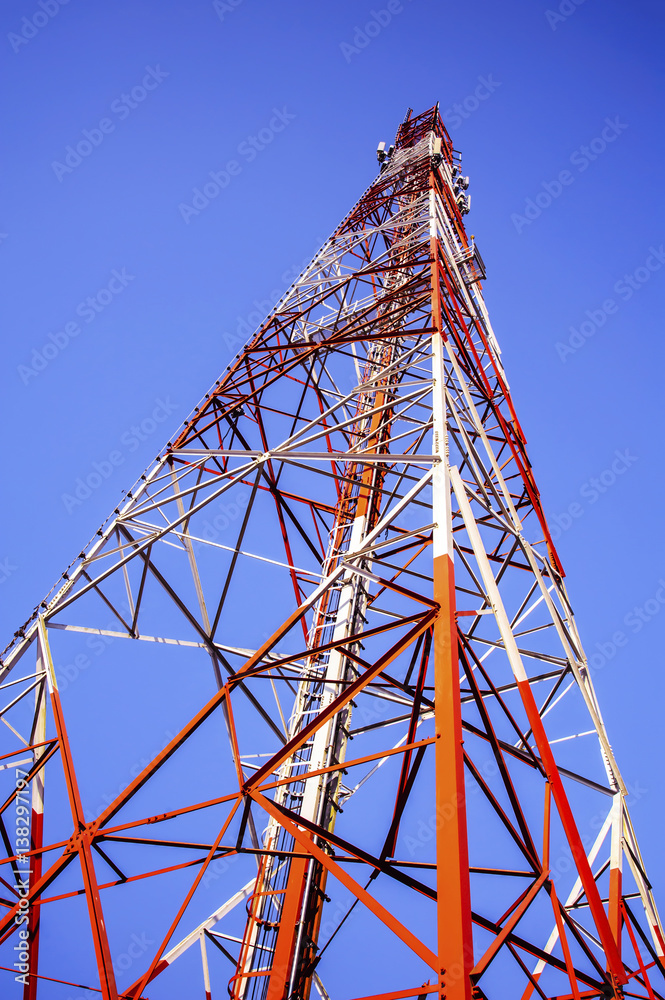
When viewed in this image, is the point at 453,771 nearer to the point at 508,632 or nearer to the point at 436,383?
the point at 508,632

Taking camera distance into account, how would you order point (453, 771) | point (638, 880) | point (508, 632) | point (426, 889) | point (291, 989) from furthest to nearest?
point (638, 880) < point (291, 989) < point (508, 632) < point (426, 889) < point (453, 771)

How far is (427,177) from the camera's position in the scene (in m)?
19.1

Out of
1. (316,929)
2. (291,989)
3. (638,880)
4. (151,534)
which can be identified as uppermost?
(151,534)

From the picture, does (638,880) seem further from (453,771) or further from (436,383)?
(436,383)

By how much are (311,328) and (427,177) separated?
→ 27.8ft

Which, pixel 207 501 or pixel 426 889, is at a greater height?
pixel 207 501

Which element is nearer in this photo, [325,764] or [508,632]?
[508,632]

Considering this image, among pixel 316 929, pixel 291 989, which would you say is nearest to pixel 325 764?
pixel 316 929

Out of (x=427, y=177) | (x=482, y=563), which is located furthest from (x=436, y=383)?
(x=427, y=177)

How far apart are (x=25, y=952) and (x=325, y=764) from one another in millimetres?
3730

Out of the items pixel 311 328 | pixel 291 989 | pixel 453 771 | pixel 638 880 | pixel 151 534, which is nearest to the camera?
pixel 453 771

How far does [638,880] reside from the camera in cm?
773

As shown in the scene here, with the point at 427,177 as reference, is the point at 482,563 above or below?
below

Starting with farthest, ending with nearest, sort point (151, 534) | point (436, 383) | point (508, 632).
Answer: point (151, 534) < point (436, 383) < point (508, 632)
